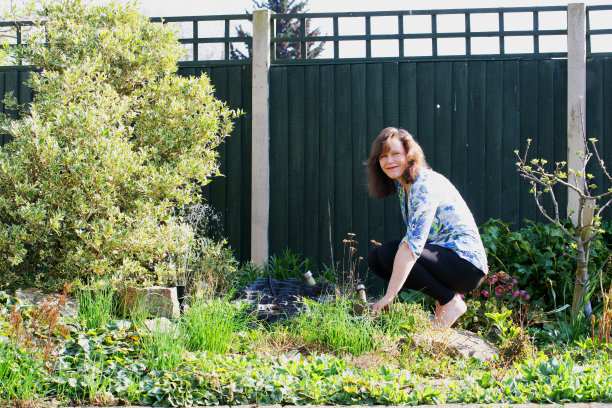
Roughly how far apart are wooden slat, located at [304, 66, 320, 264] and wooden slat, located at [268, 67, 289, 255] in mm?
179

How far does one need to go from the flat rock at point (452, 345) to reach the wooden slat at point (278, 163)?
2.25 metres

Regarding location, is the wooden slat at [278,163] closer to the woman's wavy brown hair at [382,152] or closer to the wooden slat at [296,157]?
the wooden slat at [296,157]

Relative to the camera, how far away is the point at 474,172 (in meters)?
5.13

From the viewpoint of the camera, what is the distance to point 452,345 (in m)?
3.22

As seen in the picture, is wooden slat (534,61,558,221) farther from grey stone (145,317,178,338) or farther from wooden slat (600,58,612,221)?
grey stone (145,317,178,338)

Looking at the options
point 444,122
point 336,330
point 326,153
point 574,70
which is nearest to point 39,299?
point 336,330

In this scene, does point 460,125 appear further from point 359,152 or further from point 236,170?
point 236,170

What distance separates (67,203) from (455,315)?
2.53 metres

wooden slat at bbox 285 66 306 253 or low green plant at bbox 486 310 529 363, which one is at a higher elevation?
wooden slat at bbox 285 66 306 253

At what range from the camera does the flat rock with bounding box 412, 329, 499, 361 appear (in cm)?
310

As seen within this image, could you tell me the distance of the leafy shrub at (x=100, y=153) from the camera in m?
3.81

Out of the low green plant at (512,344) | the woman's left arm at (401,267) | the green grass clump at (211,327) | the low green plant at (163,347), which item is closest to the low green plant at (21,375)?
the low green plant at (163,347)

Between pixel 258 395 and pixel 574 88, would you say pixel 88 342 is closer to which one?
pixel 258 395

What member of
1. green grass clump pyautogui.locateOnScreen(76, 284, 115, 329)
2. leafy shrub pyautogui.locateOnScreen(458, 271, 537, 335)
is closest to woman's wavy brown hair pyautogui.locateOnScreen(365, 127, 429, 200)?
leafy shrub pyautogui.locateOnScreen(458, 271, 537, 335)
